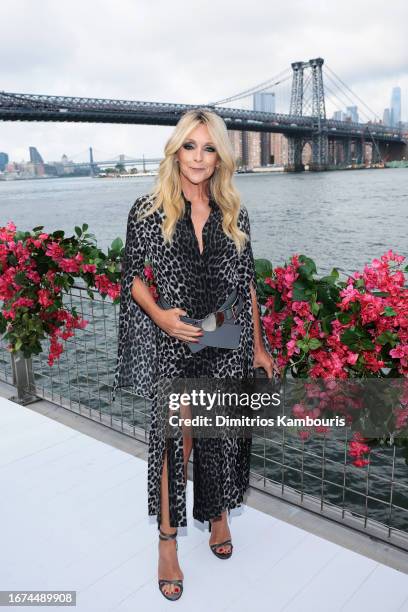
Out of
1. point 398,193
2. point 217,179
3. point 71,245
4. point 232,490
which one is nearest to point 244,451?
point 232,490

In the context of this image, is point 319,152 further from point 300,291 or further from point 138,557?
point 138,557

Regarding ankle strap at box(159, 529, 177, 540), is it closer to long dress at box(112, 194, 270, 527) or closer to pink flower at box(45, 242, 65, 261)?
long dress at box(112, 194, 270, 527)

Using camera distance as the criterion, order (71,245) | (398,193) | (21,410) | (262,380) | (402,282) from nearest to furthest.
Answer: (402,282) < (262,380) < (71,245) < (21,410) < (398,193)

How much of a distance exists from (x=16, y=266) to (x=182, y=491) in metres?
1.84

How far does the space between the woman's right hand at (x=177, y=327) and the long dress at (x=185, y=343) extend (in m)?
0.08

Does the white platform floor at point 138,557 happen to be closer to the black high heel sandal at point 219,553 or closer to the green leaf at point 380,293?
the black high heel sandal at point 219,553

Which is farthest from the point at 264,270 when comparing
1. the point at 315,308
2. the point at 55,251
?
the point at 55,251

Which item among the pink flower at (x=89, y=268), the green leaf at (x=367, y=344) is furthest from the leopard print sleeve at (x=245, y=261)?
the pink flower at (x=89, y=268)

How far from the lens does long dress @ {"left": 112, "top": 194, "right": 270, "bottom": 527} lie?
2.11m

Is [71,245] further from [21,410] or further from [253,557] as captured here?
[253,557]

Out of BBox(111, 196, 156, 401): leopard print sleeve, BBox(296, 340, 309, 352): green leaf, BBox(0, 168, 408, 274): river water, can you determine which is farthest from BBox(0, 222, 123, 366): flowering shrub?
BBox(0, 168, 408, 274): river water

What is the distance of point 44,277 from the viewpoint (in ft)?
11.3

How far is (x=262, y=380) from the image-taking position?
2590 mm

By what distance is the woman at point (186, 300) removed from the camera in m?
2.07
